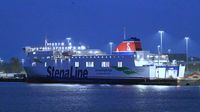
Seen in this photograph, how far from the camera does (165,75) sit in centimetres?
8119

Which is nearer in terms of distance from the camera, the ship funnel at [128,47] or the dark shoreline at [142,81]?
the dark shoreline at [142,81]

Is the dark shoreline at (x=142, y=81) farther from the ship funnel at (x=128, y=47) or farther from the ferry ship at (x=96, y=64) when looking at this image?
the ship funnel at (x=128, y=47)

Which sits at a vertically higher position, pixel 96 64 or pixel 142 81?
pixel 96 64

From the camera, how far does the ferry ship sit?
80.1 metres

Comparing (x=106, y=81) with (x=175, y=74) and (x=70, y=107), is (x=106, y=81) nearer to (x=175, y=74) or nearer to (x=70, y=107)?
(x=175, y=74)

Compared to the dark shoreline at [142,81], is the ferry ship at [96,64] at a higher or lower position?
higher

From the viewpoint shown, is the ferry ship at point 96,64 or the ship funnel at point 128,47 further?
the ship funnel at point 128,47

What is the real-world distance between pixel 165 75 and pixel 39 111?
43.8 m

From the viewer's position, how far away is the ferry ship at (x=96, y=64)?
8012 cm

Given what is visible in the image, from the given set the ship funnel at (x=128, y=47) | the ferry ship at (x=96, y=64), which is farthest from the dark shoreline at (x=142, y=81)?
the ship funnel at (x=128, y=47)

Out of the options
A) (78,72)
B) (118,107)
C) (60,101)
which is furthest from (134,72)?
(118,107)

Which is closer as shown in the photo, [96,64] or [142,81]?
[142,81]

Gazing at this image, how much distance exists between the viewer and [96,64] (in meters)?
82.1

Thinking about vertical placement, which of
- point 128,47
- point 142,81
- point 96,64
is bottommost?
point 142,81
